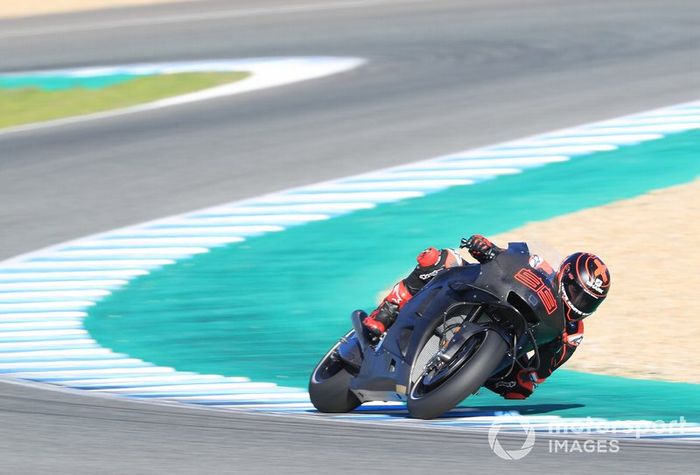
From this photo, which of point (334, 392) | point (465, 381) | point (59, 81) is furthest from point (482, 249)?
point (59, 81)

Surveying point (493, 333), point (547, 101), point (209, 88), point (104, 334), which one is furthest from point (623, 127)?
point (493, 333)

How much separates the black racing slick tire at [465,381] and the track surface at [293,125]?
0.62 feet

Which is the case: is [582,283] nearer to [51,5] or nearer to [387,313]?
[387,313]

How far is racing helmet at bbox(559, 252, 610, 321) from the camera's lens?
23.9ft

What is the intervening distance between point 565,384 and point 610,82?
10.5 metres

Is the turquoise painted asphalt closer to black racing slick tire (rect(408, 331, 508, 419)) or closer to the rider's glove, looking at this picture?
the rider's glove

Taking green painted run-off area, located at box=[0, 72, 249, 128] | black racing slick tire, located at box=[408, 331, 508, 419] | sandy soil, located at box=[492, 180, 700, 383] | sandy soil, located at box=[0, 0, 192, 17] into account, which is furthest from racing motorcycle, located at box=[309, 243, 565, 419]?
sandy soil, located at box=[0, 0, 192, 17]

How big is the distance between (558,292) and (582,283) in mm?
131

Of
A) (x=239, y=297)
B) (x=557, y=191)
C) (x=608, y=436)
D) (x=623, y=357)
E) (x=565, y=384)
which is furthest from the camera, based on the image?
(x=557, y=191)

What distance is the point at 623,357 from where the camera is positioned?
8.98 m

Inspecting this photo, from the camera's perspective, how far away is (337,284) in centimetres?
1117

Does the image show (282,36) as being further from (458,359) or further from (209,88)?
(458,359)

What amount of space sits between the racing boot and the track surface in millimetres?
685

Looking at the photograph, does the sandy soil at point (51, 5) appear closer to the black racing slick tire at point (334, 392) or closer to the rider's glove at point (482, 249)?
the black racing slick tire at point (334, 392)
